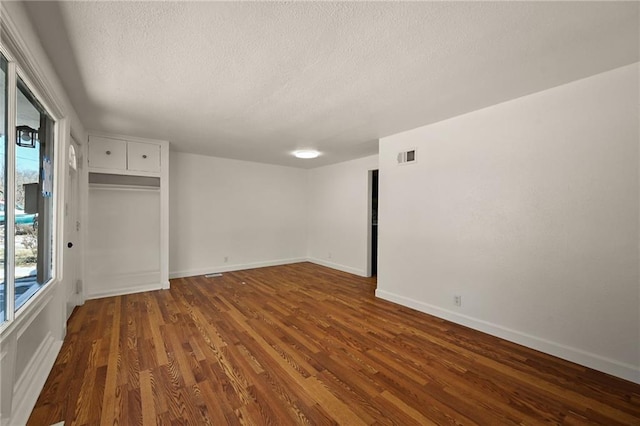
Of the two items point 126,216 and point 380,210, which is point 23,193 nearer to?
point 126,216

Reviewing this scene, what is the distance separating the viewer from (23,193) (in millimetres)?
1809

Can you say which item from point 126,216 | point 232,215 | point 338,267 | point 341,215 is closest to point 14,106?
point 126,216

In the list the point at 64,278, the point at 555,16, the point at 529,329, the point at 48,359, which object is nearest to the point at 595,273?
the point at 529,329

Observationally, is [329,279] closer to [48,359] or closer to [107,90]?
[48,359]

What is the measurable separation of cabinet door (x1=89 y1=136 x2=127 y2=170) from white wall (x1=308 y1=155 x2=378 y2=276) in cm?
397

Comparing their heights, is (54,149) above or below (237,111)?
below

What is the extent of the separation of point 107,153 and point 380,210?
4241mm

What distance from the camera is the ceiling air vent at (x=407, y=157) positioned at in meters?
3.54

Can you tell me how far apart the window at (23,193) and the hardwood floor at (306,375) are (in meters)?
0.80

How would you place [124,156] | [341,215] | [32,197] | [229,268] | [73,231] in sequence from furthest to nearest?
[341,215]
[229,268]
[124,156]
[73,231]
[32,197]

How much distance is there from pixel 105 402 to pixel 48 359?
0.86 m

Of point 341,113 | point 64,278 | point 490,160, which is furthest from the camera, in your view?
point 341,113

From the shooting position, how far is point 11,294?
5.00 ft

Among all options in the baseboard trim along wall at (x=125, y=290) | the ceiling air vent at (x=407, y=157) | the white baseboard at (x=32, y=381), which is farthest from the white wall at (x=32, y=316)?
the ceiling air vent at (x=407, y=157)
